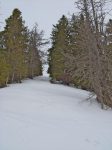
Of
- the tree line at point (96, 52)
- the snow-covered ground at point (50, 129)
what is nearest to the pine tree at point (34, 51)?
the tree line at point (96, 52)

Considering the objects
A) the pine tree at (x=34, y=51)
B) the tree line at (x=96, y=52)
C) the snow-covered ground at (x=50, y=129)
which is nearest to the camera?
the snow-covered ground at (x=50, y=129)

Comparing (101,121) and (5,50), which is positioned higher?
(5,50)

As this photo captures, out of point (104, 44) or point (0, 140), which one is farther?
point (104, 44)

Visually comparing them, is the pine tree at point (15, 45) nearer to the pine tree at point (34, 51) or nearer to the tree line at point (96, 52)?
the pine tree at point (34, 51)

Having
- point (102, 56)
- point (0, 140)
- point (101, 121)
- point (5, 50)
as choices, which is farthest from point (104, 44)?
point (5, 50)

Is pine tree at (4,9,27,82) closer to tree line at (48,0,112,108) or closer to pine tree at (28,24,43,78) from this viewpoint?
pine tree at (28,24,43,78)

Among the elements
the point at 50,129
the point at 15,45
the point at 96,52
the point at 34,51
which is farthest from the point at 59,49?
the point at 50,129

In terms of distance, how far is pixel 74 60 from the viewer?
22781mm

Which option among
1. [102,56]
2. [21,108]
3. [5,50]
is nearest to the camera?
[21,108]

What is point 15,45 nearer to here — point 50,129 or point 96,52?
point 96,52

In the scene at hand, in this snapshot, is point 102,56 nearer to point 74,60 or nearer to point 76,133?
point 74,60

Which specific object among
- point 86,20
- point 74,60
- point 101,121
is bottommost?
point 101,121

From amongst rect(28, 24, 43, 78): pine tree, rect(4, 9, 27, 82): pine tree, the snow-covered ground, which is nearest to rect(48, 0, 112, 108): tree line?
the snow-covered ground

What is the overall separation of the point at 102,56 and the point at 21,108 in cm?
730
